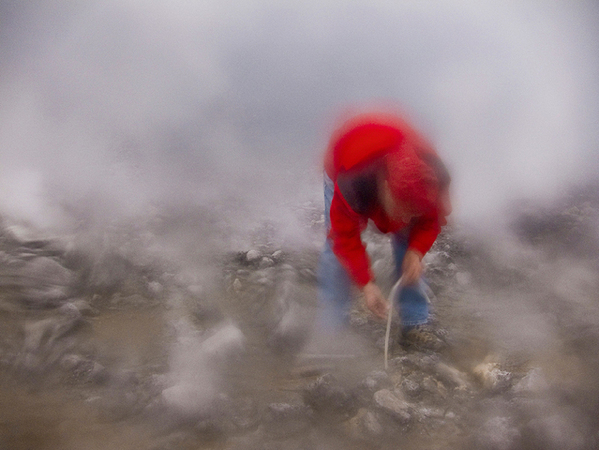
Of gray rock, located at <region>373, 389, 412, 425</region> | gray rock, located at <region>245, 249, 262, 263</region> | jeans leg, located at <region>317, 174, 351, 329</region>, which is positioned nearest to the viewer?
gray rock, located at <region>373, 389, 412, 425</region>

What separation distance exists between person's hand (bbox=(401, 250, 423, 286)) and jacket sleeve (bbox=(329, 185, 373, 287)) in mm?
103

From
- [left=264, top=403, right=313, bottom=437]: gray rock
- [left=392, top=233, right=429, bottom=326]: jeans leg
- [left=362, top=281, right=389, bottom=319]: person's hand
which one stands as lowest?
[left=264, top=403, right=313, bottom=437]: gray rock

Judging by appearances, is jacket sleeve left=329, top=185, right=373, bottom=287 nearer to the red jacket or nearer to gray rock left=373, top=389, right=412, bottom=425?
the red jacket

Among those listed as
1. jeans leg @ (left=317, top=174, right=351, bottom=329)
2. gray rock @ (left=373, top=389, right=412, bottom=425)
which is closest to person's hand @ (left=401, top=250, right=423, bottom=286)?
jeans leg @ (left=317, top=174, right=351, bottom=329)

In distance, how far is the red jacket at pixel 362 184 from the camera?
819mm

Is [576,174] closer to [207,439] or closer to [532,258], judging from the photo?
[532,258]

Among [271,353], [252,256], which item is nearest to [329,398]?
[271,353]

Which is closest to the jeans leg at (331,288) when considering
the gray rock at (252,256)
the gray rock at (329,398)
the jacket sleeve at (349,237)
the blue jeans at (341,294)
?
the blue jeans at (341,294)

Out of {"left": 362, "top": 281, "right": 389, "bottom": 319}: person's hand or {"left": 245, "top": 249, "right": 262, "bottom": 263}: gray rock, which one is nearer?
{"left": 362, "top": 281, "right": 389, "bottom": 319}: person's hand

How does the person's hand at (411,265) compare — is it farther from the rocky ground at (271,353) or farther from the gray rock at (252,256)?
the gray rock at (252,256)

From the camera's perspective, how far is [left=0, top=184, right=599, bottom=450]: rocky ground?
2.94ft

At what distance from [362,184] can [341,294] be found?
1.44ft

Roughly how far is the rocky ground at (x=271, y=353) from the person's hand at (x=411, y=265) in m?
0.25

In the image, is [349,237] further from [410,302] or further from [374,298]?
[410,302]
